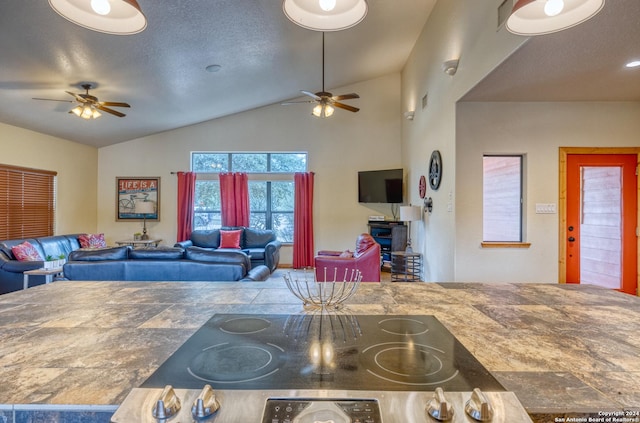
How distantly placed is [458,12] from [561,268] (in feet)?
10.5

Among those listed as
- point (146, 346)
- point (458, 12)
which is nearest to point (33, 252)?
point (146, 346)

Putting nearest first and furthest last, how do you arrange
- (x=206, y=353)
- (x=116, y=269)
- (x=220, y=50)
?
(x=206, y=353)
(x=116, y=269)
(x=220, y=50)

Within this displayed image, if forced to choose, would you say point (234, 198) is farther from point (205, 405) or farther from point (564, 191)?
point (205, 405)

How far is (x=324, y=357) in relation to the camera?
34.0 inches

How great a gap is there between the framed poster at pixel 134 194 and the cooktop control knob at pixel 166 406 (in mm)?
7190

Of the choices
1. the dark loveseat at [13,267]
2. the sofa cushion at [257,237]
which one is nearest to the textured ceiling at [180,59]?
the dark loveseat at [13,267]

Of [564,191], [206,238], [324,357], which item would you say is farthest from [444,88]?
[206,238]

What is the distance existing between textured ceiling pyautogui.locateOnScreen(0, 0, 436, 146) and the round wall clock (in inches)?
80.6

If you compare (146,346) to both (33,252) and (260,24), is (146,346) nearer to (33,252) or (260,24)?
(260,24)

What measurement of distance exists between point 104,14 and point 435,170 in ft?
13.4

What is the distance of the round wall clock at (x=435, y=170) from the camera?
4.33m

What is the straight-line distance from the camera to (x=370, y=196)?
6.77 m

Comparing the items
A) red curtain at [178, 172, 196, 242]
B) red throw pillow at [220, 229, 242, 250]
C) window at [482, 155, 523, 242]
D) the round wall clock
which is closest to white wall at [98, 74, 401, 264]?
red curtain at [178, 172, 196, 242]

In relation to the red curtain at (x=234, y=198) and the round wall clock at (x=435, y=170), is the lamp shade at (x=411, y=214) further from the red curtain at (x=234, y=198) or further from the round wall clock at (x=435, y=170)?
the red curtain at (x=234, y=198)
